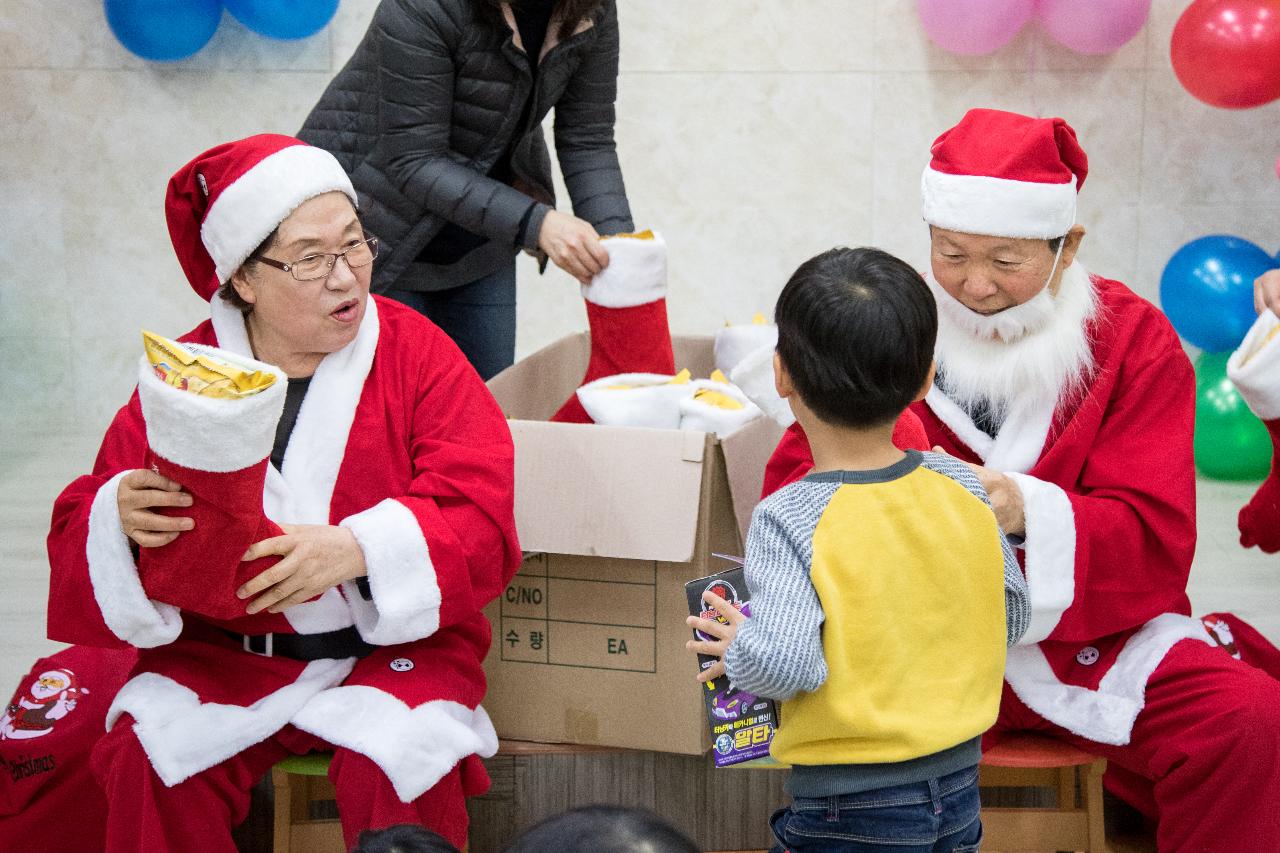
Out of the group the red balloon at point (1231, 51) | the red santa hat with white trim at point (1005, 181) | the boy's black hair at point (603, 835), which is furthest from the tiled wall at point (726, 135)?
the boy's black hair at point (603, 835)

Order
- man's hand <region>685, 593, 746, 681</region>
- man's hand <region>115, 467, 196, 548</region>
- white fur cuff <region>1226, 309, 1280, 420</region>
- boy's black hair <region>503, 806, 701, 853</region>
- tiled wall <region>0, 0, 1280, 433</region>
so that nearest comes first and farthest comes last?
boy's black hair <region>503, 806, 701, 853</region> < man's hand <region>685, 593, 746, 681</region> < man's hand <region>115, 467, 196, 548</region> < white fur cuff <region>1226, 309, 1280, 420</region> < tiled wall <region>0, 0, 1280, 433</region>

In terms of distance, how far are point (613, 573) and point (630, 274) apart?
0.63 metres

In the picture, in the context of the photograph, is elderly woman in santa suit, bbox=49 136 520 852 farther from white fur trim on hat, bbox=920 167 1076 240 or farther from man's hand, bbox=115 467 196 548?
white fur trim on hat, bbox=920 167 1076 240

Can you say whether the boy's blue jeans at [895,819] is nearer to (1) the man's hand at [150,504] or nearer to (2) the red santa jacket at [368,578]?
(2) the red santa jacket at [368,578]

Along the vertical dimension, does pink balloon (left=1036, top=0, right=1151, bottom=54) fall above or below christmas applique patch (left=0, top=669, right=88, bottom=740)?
above

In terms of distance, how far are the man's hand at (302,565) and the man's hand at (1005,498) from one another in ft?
2.79

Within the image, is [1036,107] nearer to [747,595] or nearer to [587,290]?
[587,290]

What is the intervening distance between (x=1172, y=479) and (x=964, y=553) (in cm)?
67

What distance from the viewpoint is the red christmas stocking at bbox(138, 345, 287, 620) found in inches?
64.9

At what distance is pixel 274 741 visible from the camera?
2066 millimetres

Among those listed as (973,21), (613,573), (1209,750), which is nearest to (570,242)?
(613,573)

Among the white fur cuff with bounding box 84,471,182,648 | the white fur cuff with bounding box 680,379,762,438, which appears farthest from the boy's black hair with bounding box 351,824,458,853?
the white fur cuff with bounding box 680,379,762,438

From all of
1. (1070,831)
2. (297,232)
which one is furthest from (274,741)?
(1070,831)

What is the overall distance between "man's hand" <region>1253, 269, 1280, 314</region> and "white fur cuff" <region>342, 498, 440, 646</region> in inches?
53.0
